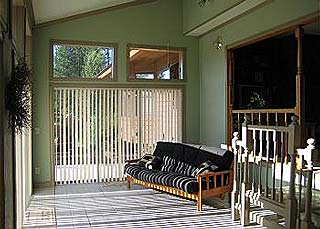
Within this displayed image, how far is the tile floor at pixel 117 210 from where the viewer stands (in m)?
5.05

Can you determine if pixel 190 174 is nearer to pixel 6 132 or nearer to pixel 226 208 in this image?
pixel 226 208

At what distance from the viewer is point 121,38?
26.3 ft

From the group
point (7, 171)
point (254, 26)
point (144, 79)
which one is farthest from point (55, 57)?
point (7, 171)

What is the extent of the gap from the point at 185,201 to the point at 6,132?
153 inches

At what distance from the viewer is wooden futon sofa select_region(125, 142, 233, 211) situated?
5.88 metres

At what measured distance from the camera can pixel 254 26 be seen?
639cm

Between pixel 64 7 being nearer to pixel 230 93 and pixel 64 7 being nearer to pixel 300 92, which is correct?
pixel 230 93

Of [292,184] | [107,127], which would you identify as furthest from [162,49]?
[292,184]

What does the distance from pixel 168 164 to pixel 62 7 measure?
3.41m

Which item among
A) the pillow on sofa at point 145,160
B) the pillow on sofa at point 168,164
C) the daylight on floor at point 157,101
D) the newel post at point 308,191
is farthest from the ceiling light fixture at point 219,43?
the newel post at point 308,191

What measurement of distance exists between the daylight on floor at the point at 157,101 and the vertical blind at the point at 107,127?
21 millimetres

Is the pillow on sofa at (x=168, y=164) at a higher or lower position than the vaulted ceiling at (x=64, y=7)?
lower

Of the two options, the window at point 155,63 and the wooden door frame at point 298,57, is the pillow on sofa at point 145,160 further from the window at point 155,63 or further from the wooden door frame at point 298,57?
the window at point 155,63

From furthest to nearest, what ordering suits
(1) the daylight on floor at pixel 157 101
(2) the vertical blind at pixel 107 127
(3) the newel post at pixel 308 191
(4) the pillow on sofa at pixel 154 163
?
(2) the vertical blind at pixel 107 127 → (4) the pillow on sofa at pixel 154 163 → (1) the daylight on floor at pixel 157 101 → (3) the newel post at pixel 308 191
